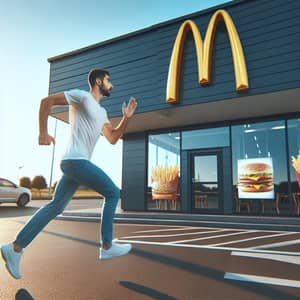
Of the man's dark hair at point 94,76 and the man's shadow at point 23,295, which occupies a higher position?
the man's dark hair at point 94,76

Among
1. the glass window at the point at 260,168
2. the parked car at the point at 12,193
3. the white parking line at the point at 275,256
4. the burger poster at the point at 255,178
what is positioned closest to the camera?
the white parking line at the point at 275,256

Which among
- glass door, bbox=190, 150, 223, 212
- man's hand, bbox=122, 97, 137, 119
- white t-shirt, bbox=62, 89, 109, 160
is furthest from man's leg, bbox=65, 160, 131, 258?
glass door, bbox=190, 150, 223, 212

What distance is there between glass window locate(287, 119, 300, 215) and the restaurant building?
25 millimetres

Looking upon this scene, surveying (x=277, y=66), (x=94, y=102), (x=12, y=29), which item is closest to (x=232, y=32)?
(x=277, y=66)

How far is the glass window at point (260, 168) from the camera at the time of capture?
7.46 metres

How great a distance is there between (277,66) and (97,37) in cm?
606

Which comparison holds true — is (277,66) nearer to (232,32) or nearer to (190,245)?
(232,32)

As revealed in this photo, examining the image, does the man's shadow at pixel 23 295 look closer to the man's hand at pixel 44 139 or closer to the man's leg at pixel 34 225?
the man's leg at pixel 34 225

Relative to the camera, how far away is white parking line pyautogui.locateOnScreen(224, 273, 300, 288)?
2301mm

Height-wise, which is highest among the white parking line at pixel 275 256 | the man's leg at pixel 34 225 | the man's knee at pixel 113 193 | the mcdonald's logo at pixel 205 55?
the mcdonald's logo at pixel 205 55

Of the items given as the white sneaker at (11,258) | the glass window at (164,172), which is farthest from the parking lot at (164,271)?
the glass window at (164,172)

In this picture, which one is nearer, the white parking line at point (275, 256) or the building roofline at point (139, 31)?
the white parking line at point (275, 256)

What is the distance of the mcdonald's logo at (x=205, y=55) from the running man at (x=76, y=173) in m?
5.21

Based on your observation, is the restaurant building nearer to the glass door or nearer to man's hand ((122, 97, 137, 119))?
the glass door
